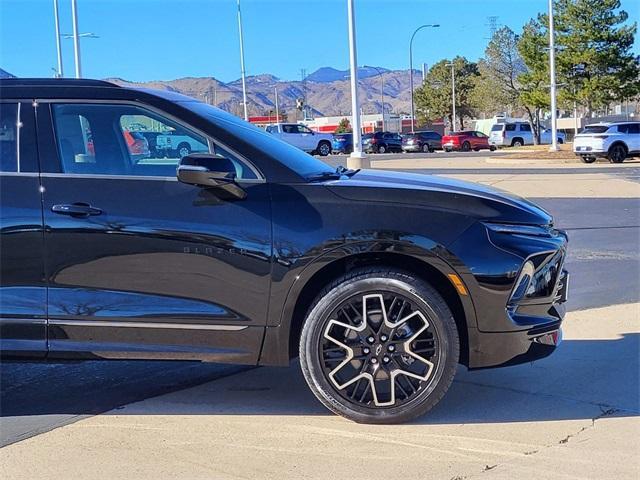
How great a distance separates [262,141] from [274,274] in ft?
3.07

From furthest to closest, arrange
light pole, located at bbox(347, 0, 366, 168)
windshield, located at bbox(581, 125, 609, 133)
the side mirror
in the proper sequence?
windshield, located at bbox(581, 125, 609, 133) → light pole, located at bbox(347, 0, 366, 168) → the side mirror

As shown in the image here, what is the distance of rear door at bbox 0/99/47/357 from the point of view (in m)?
4.11

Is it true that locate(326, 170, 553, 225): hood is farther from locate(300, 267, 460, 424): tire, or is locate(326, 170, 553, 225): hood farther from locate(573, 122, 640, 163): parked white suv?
locate(573, 122, 640, 163): parked white suv

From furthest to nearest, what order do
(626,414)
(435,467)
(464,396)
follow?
(464,396), (626,414), (435,467)

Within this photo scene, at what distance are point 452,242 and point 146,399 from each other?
2.21 meters

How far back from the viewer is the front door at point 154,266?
4070mm

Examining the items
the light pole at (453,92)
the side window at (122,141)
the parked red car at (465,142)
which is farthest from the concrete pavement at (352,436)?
the light pole at (453,92)

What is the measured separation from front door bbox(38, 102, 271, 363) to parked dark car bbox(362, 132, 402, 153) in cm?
5014

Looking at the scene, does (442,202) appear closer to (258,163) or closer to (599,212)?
(258,163)

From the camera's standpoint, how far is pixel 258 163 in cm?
424

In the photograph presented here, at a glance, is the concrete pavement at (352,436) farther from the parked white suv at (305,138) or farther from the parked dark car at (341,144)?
the parked dark car at (341,144)

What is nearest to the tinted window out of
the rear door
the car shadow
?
the car shadow

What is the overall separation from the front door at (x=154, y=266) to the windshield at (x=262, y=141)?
0.25 m

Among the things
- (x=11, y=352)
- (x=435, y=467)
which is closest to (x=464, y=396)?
(x=435, y=467)
